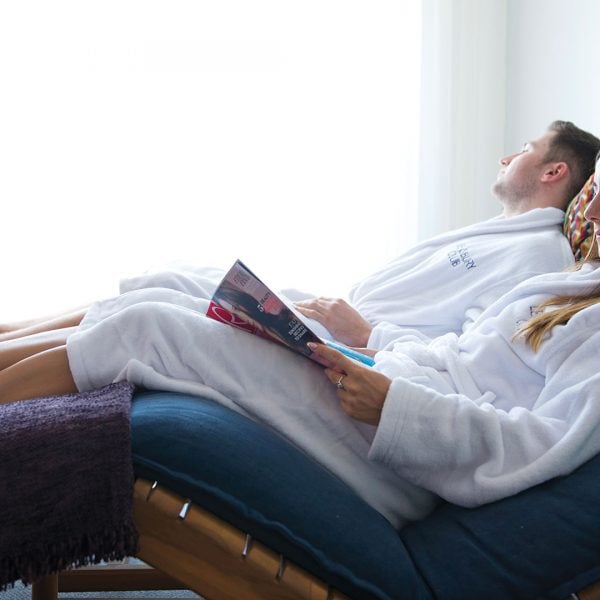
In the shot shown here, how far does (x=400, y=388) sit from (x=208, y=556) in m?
0.35

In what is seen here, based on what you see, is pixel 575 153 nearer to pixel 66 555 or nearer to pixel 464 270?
pixel 464 270

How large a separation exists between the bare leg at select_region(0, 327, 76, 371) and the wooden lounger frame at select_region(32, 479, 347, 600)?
0.48 metres

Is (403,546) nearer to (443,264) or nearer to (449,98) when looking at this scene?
(443,264)

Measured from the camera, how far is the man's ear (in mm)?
1985

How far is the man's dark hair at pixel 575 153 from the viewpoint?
199 cm

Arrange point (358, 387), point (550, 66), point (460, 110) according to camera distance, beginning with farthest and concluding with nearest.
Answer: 1. point (460, 110)
2. point (550, 66)
3. point (358, 387)

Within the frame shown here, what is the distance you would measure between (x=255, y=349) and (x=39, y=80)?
2.21 metres

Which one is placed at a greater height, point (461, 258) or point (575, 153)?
point (575, 153)

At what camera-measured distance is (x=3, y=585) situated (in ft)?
2.96

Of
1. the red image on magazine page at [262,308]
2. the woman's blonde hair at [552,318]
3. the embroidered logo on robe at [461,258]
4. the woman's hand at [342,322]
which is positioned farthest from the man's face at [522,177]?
the red image on magazine page at [262,308]

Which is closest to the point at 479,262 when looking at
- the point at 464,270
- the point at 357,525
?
the point at 464,270

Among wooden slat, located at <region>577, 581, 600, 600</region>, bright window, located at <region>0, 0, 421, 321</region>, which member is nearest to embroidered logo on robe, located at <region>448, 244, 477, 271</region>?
wooden slat, located at <region>577, 581, 600, 600</region>

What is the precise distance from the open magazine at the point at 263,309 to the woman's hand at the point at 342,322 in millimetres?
518

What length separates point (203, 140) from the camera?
3113 millimetres
